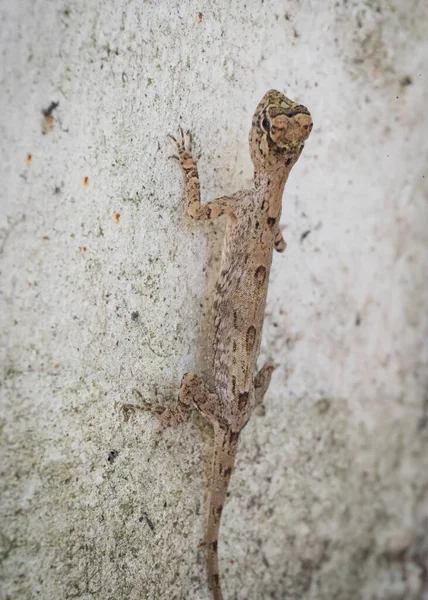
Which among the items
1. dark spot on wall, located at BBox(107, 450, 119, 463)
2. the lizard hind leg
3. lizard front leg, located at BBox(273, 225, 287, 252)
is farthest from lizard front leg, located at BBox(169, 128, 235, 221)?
dark spot on wall, located at BBox(107, 450, 119, 463)

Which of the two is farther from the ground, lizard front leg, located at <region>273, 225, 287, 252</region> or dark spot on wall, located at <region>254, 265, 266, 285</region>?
lizard front leg, located at <region>273, 225, 287, 252</region>

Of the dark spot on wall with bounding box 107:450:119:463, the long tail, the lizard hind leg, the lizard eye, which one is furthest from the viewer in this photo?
the lizard hind leg

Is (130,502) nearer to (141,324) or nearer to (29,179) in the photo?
(141,324)

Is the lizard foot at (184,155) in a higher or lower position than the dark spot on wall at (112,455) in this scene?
higher

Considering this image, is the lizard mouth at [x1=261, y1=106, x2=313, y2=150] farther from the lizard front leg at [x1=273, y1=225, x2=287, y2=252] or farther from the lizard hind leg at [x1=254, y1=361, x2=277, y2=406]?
the lizard hind leg at [x1=254, y1=361, x2=277, y2=406]

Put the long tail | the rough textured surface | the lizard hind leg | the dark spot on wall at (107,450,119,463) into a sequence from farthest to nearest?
the lizard hind leg → the long tail → the dark spot on wall at (107,450,119,463) → the rough textured surface

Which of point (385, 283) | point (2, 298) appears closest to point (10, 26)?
point (2, 298)

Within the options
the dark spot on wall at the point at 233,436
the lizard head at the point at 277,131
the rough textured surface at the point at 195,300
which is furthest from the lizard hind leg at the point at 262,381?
the lizard head at the point at 277,131

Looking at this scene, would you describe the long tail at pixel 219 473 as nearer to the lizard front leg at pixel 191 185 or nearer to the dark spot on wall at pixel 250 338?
the dark spot on wall at pixel 250 338

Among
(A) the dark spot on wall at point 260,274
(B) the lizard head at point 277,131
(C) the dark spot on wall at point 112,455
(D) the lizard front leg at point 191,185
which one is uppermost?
(B) the lizard head at point 277,131
